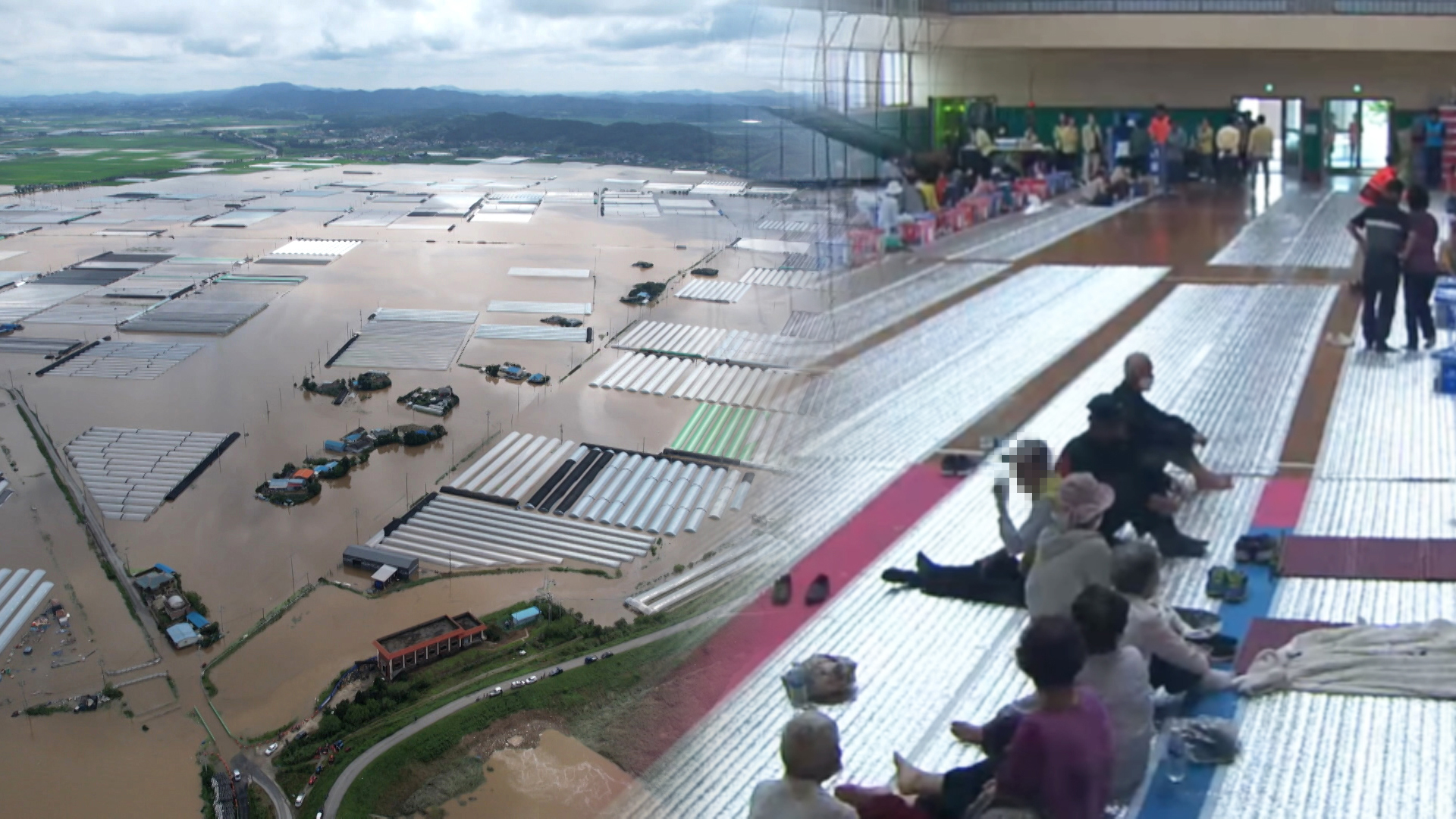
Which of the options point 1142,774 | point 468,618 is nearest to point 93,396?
point 468,618

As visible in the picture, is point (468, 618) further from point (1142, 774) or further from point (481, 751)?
point (1142, 774)

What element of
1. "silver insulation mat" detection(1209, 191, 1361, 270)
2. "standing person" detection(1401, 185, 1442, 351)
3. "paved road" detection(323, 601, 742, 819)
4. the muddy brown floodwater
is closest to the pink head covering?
"standing person" detection(1401, 185, 1442, 351)

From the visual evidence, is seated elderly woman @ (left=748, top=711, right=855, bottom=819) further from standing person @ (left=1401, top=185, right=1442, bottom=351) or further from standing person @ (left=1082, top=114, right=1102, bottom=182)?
standing person @ (left=1082, top=114, right=1102, bottom=182)

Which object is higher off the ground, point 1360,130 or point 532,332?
point 1360,130

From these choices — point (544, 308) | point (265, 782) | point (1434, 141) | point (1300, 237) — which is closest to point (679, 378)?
point (544, 308)

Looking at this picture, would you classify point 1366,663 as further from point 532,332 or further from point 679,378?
point 532,332

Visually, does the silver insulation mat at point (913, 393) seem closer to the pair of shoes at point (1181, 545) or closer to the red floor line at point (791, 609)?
the red floor line at point (791, 609)
